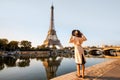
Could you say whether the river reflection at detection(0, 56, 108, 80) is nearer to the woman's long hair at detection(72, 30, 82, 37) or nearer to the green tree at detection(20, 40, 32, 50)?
the woman's long hair at detection(72, 30, 82, 37)

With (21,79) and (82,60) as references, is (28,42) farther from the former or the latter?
(82,60)

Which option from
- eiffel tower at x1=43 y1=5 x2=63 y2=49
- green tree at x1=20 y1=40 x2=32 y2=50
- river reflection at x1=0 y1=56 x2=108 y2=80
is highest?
eiffel tower at x1=43 y1=5 x2=63 y2=49

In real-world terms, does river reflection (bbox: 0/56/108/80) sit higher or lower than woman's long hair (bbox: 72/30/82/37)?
lower

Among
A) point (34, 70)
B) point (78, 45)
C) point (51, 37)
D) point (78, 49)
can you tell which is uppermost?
point (51, 37)

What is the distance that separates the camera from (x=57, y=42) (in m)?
112

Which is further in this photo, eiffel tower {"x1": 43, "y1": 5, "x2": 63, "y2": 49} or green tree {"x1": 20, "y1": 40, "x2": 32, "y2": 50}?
eiffel tower {"x1": 43, "y1": 5, "x2": 63, "y2": 49}

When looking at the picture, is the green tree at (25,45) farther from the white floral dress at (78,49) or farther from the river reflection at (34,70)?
the white floral dress at (78,49)

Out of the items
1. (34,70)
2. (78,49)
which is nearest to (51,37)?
(34,70)

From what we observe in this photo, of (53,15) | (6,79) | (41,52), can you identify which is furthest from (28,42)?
(6,79)

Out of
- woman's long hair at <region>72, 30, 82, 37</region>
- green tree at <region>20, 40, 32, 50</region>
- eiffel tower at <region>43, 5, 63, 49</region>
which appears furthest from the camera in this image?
eiffel tower at <region>43, 5, 63, 49</region>

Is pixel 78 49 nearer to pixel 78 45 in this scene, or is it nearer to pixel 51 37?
pixel 78 45

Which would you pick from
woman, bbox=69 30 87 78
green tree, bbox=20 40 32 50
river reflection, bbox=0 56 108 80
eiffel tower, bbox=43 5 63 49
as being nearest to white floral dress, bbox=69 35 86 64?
woman, bbox=69 30 87 78

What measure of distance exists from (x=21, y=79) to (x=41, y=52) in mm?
90229

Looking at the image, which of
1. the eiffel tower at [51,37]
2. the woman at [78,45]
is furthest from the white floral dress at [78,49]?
the eiffel tower at [51,37]
